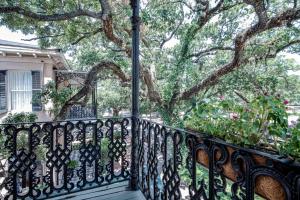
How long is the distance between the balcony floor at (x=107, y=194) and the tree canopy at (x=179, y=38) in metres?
3.26

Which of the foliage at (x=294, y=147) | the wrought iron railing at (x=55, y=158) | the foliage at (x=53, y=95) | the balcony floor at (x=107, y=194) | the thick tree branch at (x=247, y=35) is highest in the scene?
the thick tree branch at (x=247, y=35)

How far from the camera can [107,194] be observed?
222cm

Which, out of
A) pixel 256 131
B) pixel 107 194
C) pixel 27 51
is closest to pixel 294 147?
pixel 256 131

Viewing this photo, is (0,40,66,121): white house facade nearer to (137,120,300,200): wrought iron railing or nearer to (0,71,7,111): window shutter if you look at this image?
(0,71,7,111): window shutter

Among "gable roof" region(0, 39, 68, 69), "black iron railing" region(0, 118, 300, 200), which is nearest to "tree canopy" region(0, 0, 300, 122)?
"gable roof" region(0, 39, 68, 69)

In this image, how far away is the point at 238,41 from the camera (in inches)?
177

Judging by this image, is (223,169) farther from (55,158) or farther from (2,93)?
(2,93)

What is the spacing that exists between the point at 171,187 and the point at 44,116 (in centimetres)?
709

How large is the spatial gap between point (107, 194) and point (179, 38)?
481 cm

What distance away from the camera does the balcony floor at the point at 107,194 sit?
7.02ft

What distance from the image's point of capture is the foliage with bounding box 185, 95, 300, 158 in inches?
40.6

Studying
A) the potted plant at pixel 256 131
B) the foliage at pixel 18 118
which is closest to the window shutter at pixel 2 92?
the foliage at pixel 18 118

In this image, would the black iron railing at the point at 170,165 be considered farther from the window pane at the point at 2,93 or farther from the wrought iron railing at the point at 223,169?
the window pane at the point at 2,93

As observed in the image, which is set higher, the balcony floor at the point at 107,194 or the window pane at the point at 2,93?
the window pane at the point at 2,93
